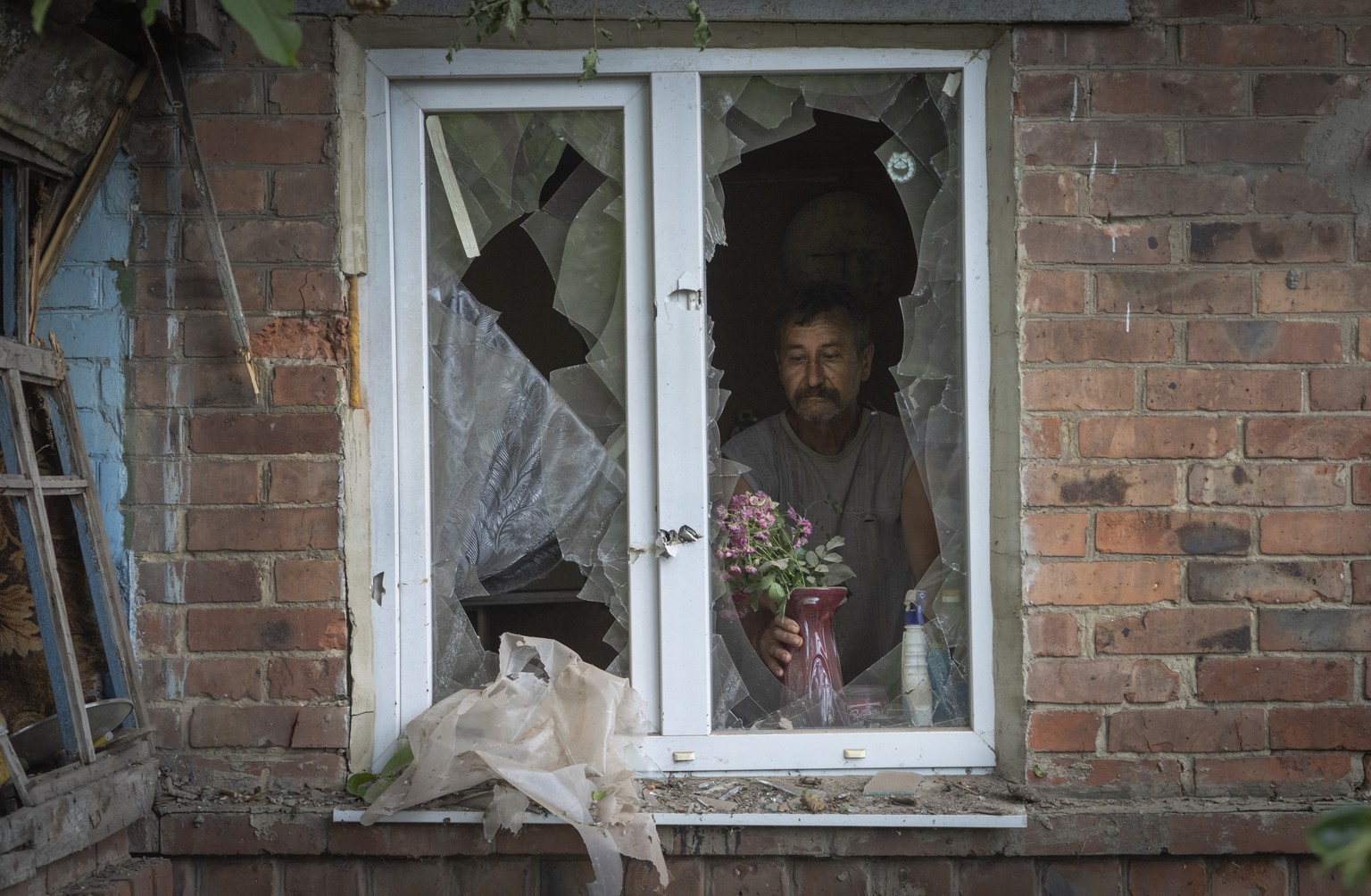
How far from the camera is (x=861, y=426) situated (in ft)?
9.04

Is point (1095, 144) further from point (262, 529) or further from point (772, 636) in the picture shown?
point (262, 529)

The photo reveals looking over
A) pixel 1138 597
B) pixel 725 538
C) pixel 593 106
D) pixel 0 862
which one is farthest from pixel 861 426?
pixel 0 862

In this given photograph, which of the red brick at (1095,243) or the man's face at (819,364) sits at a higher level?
the red brick at (1095,243)

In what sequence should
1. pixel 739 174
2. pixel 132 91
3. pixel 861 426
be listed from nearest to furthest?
pixel 132 91, pixel 739 174, pixel 861 426

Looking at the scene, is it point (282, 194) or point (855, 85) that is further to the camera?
point (855, 85)

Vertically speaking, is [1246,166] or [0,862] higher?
[1246,166]

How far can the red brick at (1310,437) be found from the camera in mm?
2186

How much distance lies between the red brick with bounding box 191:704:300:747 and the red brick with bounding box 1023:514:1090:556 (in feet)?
4.84

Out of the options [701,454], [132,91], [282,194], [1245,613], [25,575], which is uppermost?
[132,91]

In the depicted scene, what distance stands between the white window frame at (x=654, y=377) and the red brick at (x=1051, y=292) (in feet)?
0.44

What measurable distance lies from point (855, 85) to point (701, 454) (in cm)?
86

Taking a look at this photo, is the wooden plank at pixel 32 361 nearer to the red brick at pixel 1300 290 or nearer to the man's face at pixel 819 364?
the man's face at pixel 819 364

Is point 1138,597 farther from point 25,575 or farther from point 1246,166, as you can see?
point 25,575

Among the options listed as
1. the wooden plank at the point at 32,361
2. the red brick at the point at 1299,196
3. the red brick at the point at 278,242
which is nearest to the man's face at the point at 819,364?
the red brick at the point at 1299,196
